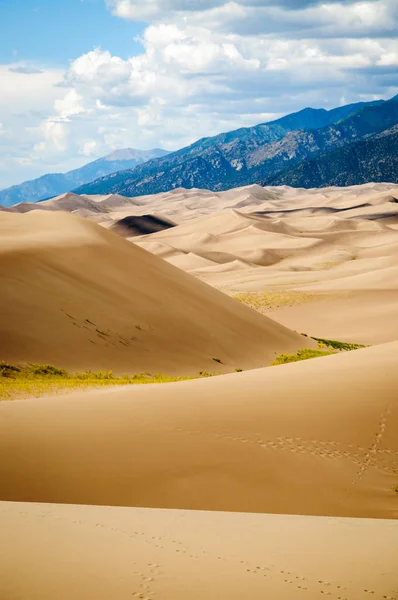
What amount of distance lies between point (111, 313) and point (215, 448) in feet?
51.1

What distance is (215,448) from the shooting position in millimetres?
11445

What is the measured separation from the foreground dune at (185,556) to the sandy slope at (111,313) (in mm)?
13388

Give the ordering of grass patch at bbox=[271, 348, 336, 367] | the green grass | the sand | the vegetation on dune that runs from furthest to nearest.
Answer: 1. the vegetation on dune
2. grass patch at bbox=[271, 348, 336, 367]
3. the green grass
4. the sand

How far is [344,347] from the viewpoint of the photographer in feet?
109

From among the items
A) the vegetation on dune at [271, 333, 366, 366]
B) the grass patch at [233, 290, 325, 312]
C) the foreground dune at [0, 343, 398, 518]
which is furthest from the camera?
the grass patch at [233, 290, 325, 312]

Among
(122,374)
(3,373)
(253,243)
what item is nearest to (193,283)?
(122,374)

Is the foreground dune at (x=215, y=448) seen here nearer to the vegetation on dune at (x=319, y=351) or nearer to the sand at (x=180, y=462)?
the sand at (x=180, y=462)

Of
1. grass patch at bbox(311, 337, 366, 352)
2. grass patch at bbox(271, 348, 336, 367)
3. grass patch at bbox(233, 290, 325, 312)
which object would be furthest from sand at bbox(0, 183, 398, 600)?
grass patch at bbox(233, 290, 325, 312)

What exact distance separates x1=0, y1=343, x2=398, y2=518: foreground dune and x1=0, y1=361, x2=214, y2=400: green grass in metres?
3.05

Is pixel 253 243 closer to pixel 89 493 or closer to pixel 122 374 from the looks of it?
pixel 122 374

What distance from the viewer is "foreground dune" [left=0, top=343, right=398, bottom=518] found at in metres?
9.97

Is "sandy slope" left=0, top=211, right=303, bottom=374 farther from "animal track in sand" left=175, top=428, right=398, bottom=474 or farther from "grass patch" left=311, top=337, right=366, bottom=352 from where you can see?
"animal track in sand" left=175, top=428, right=398, bottom=474

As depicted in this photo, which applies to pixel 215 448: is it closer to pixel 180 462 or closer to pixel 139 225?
pixel 180 462

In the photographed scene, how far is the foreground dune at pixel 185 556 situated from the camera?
5.86 metres
